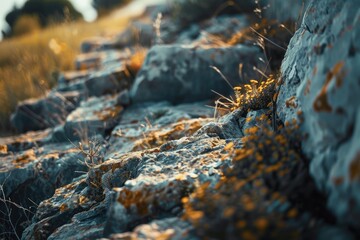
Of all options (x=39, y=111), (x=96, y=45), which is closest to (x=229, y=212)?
(x=39, y=111)

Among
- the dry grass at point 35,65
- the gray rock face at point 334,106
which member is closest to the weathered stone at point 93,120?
the dry grass at point 35,65

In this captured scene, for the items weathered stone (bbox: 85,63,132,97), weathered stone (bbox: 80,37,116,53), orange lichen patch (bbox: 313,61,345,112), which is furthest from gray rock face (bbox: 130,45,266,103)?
weathered stone (bbox: 80,37,116,53)

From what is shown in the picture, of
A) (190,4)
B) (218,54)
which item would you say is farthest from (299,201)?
(190,4)

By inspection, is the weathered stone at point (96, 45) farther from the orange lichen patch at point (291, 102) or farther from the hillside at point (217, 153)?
the orange lichen patch at point (291, 102)

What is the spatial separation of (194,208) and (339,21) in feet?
4.03

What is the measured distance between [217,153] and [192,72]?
7.72 feet

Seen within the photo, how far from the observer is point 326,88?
180cm

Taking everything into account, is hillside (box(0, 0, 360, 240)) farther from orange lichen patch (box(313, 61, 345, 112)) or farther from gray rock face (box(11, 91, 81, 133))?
gray rock face (box(11, 91, 81, 133))

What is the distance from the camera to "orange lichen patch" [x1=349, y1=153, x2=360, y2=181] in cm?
150

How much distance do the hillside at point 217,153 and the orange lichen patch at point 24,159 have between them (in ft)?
0.07

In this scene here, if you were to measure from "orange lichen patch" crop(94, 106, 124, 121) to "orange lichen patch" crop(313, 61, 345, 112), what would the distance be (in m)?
2.95

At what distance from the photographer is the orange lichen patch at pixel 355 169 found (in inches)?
59.0

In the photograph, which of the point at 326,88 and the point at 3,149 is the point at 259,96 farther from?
the point at 3,149

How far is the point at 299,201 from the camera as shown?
1.82 meters
